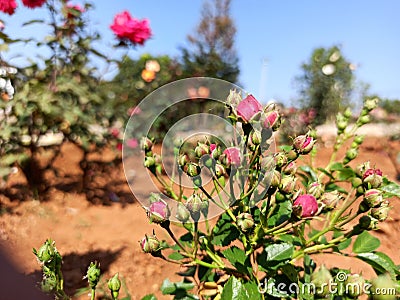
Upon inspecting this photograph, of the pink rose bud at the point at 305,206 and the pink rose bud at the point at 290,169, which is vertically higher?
the pink rose bud at the point at 290,169

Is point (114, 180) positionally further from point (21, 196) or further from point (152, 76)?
point (152, 76)

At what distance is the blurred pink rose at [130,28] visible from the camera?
7.54ft

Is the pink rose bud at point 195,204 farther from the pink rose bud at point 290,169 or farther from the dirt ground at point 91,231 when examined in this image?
the dirt ground at point 91,231

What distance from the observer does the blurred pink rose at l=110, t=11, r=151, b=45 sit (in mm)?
2299

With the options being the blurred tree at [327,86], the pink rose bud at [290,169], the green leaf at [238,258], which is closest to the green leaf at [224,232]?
the green leaf at [238,258]

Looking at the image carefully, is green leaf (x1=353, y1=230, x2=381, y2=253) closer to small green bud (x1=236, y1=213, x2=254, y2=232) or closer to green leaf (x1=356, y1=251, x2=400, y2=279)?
green leaf (x1=356, y1=251, x2=400, y2=279)

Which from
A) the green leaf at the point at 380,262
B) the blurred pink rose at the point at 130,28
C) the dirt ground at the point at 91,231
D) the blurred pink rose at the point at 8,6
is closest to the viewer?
the green leaf at the point at 380,262

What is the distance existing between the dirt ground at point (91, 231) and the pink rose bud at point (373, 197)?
0.68 meters

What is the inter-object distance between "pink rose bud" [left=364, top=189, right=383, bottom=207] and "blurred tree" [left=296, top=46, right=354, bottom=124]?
438 centimetres

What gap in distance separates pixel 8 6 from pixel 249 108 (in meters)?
1.82

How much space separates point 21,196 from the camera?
2.22 meters

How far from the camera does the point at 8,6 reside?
191 cm

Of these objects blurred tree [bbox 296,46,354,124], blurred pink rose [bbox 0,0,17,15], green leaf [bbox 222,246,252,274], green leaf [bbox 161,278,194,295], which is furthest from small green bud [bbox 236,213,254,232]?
blurred tree [bbox 296,46,354,124]

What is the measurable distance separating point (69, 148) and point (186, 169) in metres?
2.65
